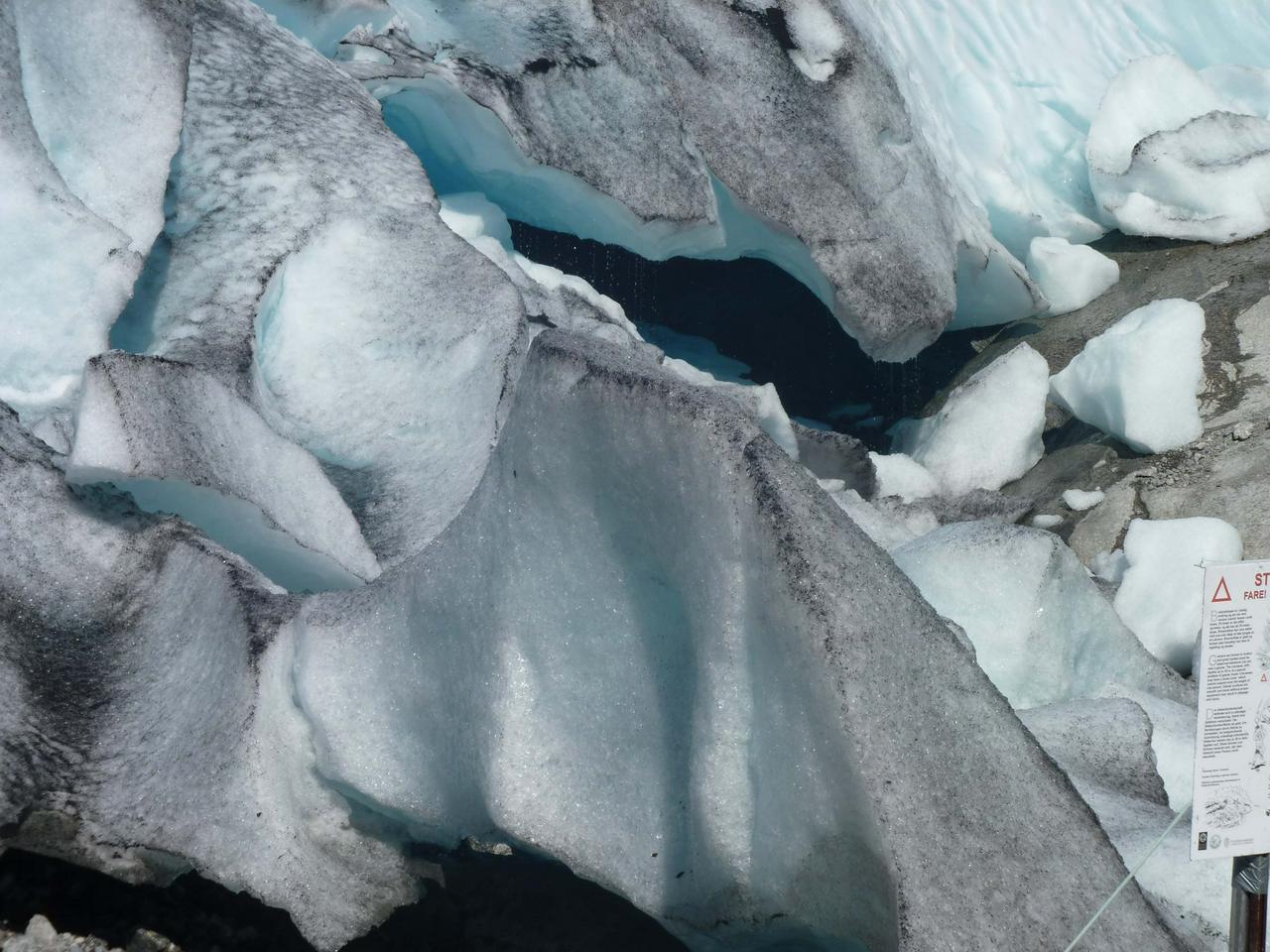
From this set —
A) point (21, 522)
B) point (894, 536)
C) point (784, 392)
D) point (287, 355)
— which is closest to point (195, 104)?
point (287, 355)

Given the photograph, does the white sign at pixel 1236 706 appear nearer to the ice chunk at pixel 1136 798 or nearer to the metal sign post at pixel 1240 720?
the metal sign post at pixel 1240 720

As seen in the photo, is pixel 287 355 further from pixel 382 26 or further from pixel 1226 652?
pixel 1226 652

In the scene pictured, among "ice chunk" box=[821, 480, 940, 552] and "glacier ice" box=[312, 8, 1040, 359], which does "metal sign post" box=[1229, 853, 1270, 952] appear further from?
"glacier ice" box=[312, 8, 1040, 359]

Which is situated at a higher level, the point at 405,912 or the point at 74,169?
the point at 74,169

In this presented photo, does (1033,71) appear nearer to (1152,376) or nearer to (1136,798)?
(1152,376)

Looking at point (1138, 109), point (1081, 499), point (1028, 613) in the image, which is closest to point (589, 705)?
point (1028, 613)

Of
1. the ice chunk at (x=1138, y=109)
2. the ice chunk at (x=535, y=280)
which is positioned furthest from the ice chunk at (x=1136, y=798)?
the ice chunk at (x=1138, y=109)

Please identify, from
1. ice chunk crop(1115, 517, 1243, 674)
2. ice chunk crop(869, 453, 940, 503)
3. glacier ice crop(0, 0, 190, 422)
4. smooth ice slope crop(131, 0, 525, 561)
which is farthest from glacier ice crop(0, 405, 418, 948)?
ice chunk crop(869, 453, 940, 503)
